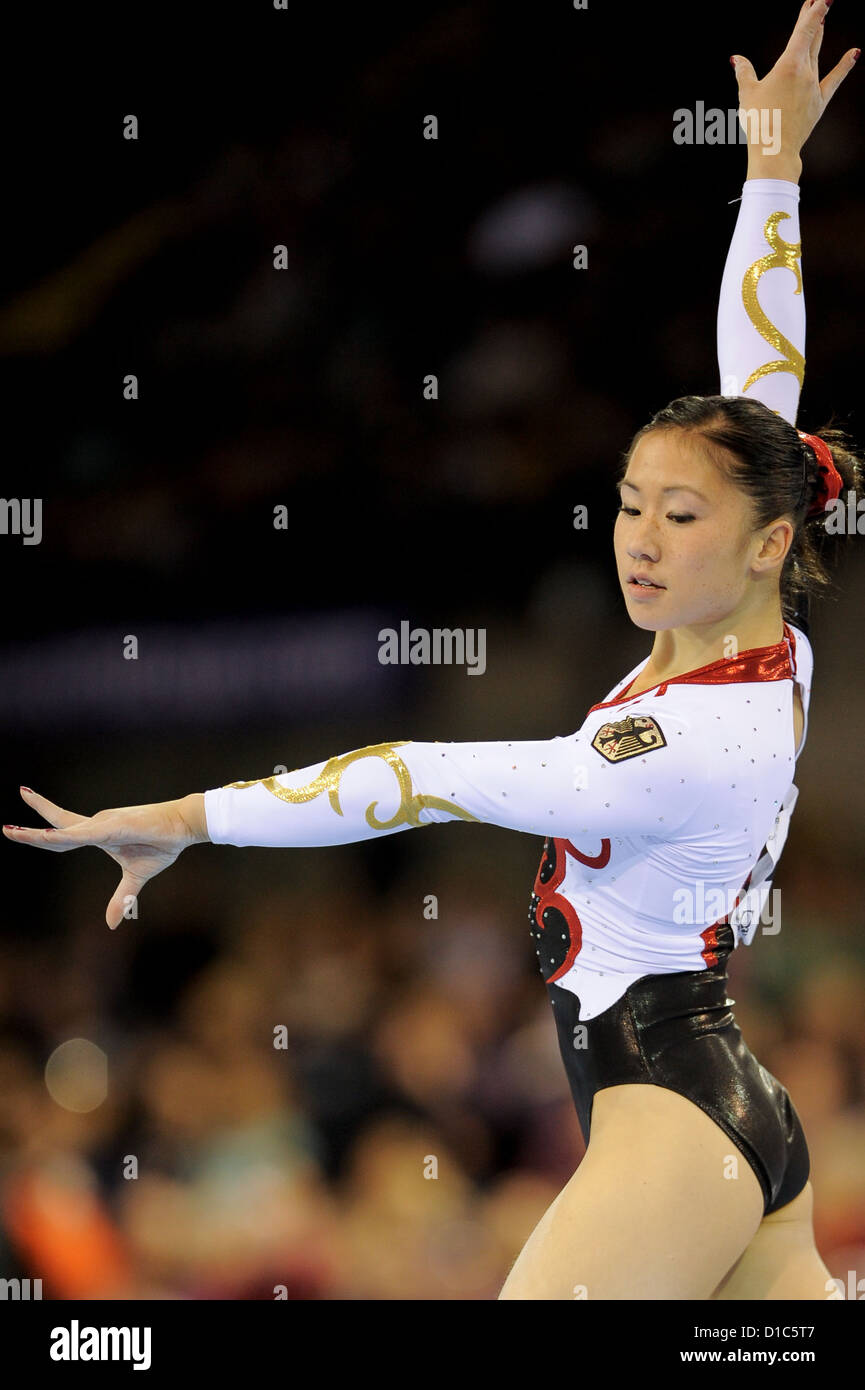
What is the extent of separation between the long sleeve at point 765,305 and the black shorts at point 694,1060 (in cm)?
71

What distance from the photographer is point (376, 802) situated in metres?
1.33

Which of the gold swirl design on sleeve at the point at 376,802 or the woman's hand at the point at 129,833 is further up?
the gold swirl design on sleeve at the point at 376,802

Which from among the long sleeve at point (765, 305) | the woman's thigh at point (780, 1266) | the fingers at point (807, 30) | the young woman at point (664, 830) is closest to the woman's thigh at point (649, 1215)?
the young woman at point (664, 830)

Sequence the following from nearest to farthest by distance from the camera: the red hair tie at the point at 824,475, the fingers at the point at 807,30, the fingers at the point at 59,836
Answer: the fingers at the point at 59,836 → the red hair tie at the point at 824,475 → the fingers at the point at 807,30

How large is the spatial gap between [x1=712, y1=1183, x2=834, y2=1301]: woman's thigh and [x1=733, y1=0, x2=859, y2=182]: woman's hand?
1225mm

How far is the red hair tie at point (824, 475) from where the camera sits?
1521 millimetres

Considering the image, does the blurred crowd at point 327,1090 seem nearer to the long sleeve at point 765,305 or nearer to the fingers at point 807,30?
the long sleeve at point 765,305

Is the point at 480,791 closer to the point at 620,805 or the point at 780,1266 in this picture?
the point at 620,805

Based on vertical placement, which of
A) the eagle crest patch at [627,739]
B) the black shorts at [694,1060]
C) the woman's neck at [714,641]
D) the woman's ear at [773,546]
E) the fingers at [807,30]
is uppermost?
the fingers at [807,30]

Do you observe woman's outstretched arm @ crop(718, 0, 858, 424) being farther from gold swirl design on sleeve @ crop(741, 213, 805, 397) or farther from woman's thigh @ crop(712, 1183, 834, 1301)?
woman's thigh @ crop(712, 1183, 834, 1301)

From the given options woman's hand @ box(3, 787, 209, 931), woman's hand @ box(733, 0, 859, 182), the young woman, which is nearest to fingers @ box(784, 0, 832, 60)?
woman's hand @ box(733, 0, 859, 182)

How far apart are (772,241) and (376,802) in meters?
0.93

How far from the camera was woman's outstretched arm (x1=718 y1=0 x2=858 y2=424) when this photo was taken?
1.73m

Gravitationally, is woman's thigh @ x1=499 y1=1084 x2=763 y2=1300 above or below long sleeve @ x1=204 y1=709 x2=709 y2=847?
below
